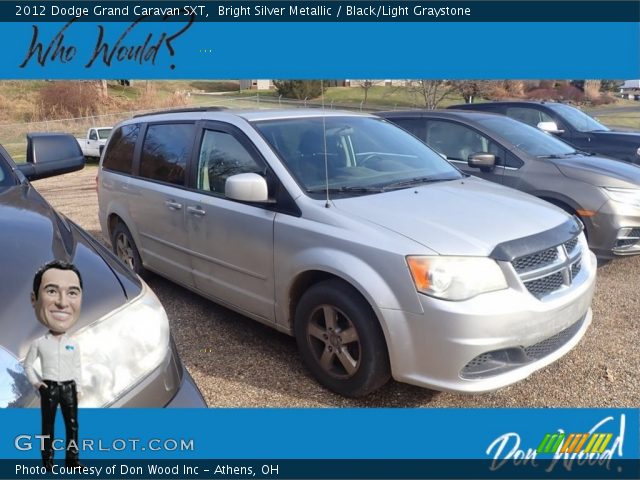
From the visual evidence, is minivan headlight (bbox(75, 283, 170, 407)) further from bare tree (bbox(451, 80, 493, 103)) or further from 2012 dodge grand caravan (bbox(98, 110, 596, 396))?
bare tree (bbox(451, 80, 493, 103))

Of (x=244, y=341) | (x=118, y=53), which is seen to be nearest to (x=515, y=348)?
(x=244, y=341)

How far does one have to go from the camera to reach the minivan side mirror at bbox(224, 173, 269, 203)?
3.29 metres

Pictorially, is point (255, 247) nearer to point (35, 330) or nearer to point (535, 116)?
point (35, 330)

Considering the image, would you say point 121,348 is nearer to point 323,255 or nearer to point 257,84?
point 323,255

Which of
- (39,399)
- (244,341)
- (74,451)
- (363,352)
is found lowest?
(244,341)

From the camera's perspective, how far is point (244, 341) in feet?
13.0

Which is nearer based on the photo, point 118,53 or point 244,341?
point 118,53

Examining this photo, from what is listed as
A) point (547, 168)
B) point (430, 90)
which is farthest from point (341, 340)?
point (430, 90)

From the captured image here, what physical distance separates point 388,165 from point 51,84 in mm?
24691

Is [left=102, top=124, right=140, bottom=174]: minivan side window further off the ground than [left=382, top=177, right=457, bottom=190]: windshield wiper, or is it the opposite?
[left=102, top=124, right=140, bottom=174]: minivan side window

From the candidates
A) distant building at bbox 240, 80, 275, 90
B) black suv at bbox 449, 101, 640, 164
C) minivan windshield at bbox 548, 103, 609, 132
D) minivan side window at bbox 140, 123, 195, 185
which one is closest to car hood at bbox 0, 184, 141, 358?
minivan side window at bbox 140, 123, 195, 185

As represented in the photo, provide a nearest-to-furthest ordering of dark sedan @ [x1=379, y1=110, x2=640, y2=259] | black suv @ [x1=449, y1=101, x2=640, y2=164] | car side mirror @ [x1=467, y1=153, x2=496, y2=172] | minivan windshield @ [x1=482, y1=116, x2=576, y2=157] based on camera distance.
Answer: dark sedan @ [x1=379, y1=110, x2=640, y2=259]
car side mirror @ [x1=467, y1=153, x2=496, y2=172]
minivan windshield @ [x1=482, y1=116, x2=576, y2=157]
black suv @ [x1=449, y1=101, x2=640, y2=164]

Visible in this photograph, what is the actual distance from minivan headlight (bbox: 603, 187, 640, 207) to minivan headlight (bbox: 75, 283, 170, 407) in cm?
488

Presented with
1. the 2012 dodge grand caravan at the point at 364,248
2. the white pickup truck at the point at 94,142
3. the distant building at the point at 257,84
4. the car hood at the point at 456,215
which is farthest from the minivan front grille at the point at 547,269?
the white pickup truck at the point at 94,142
